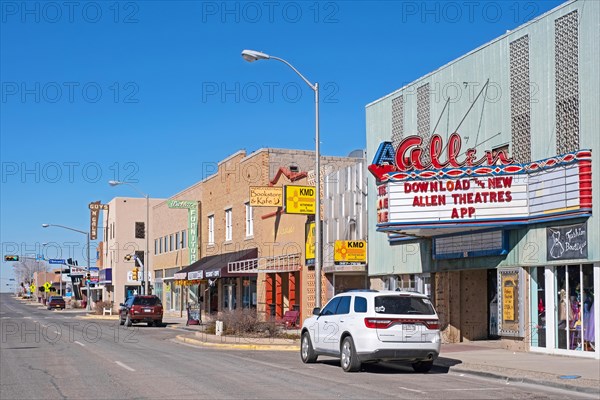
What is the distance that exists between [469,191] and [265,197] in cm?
1457

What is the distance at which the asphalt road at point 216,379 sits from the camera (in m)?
14.1

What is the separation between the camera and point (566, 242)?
19.8 meters

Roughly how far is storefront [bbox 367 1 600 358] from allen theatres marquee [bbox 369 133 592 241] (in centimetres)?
3

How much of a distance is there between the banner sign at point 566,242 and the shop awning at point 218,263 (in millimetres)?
21128

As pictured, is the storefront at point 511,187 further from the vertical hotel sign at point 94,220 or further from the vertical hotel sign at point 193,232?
the vertical hotel sign at point 94,220

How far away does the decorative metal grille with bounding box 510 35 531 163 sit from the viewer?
2117 centimetres

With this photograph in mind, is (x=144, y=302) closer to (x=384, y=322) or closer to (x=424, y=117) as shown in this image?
(x=424, y=117)

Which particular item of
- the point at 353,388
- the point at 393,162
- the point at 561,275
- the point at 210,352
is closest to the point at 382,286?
the point at 393,162

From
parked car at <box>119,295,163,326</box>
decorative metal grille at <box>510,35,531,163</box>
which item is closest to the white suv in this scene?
decorative metal grille at <box>510,35,531,163</box>

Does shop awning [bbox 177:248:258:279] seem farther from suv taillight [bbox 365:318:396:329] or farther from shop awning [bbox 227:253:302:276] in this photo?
suv taillight [bbox 365:318:396:329]

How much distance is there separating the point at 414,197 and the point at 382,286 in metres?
7.48

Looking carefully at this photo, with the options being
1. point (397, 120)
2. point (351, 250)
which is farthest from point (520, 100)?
point (351, 250)

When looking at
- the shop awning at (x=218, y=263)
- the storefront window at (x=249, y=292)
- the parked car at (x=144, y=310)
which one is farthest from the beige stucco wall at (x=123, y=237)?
the storefront window at (x=249, y=292)

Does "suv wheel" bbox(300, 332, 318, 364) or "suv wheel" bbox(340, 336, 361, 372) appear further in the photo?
"suv wheel" bbox(300, 332, 318, 364)
